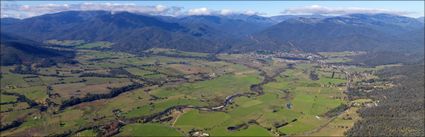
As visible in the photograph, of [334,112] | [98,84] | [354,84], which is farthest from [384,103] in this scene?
[98,84]

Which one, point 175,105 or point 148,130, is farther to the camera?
point 175,105

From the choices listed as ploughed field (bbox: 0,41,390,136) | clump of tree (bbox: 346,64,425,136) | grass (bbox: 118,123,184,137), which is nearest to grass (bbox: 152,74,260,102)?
ploughed field (bbox: 0,41,390,136)

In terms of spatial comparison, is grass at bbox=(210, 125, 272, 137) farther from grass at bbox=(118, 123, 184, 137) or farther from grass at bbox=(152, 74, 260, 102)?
grass at bbox=(152, 74, 260, 102)

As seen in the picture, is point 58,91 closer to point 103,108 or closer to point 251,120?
point 103,108

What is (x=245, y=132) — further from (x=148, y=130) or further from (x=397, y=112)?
(x=397, y=112)

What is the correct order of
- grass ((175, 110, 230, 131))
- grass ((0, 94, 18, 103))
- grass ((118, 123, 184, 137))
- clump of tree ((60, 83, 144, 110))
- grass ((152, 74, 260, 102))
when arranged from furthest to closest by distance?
grass ((152, 74, 260, 102)), grass ((0, 94, 18, 103)), clump of tree ((60, 83, 144, 110)), grass ((175, 110, 230, 131)), grass ((118, 123, 184, 137))

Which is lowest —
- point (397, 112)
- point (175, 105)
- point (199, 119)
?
point (199, 119)

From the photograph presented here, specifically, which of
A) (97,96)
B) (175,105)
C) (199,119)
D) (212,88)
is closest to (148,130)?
(199,119)

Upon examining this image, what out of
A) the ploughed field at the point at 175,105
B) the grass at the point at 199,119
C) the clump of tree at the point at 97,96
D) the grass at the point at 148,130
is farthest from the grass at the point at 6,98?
the grass at the point at 199,119

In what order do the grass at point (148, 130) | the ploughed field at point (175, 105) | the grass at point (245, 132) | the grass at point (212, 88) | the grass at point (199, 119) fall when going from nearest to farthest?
the grass at point (245, 132) → the grass at point (148, 130) → the ploughed field at point (175, 105) → the grass at point (199, 119) → the grass at point (212, 88)

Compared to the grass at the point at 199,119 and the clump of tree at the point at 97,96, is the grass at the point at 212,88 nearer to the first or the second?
the clump of tree at the point at 97,96
